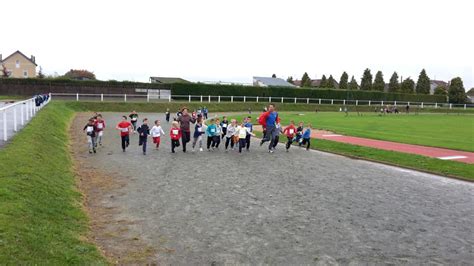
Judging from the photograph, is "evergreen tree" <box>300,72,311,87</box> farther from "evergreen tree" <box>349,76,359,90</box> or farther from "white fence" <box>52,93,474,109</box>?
"white fence" <box>52,93,474,109</box>

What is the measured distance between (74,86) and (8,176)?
48780mm

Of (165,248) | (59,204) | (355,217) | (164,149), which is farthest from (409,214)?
(164,149)

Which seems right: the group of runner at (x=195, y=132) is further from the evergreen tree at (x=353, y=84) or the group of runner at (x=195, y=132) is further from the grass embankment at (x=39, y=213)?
the evergreen tree at (x=353, y=84)

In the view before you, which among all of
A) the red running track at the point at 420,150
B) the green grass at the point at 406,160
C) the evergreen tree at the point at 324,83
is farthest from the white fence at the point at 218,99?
the green grass at the point at 406,160

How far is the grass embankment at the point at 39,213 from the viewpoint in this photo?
561cm

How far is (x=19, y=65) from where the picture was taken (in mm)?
103375

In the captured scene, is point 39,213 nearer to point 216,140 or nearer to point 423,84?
point 216,140

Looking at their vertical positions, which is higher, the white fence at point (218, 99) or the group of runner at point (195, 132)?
the white fence at point (218, 99)

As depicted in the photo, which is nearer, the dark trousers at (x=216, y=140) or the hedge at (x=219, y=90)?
the dark trousers at (x=216, y=140)

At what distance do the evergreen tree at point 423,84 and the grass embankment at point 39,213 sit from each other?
95844mm

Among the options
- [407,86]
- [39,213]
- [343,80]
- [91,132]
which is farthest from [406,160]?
[407,86]

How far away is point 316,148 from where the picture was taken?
19.8m

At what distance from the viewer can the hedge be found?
175ft

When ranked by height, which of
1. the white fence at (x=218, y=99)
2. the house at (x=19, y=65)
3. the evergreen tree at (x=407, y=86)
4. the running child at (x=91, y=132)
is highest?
the house at (x=19, y=65)
